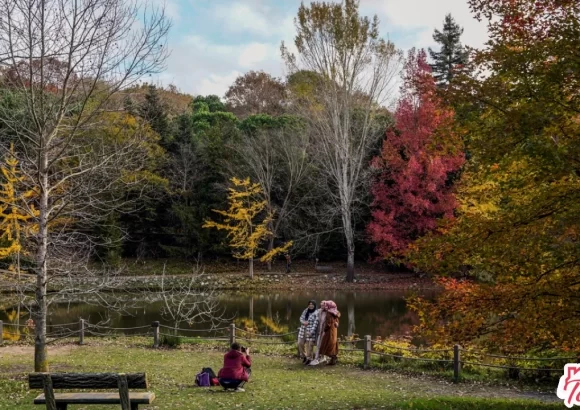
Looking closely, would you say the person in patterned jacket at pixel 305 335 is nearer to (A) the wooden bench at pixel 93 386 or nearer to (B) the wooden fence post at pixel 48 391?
(A) the wooden bench at pixel 93 386

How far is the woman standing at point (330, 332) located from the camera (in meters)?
13.4

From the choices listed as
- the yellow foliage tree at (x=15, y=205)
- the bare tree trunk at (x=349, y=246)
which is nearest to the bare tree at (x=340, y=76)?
the bare tree trunk at (x=349, y=246)

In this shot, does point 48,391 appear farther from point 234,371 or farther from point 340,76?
point 340,76

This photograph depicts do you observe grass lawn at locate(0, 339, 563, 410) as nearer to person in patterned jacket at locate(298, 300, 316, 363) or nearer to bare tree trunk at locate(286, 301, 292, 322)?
person in patterned jacket at locate(298, 300, 316, 363)

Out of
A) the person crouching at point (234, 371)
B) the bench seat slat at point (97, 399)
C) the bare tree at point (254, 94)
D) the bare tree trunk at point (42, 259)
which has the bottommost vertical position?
the person crouching at point (234, 371)

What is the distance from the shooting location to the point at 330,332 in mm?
13453

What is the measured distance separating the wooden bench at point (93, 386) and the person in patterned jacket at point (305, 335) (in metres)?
6.81

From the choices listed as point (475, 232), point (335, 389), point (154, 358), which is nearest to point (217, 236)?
point (154, 358)

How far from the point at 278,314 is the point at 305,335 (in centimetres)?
1127

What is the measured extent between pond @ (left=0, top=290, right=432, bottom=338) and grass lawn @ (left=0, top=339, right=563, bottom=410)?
4649mm

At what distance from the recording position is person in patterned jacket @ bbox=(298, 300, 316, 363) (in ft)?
45.0

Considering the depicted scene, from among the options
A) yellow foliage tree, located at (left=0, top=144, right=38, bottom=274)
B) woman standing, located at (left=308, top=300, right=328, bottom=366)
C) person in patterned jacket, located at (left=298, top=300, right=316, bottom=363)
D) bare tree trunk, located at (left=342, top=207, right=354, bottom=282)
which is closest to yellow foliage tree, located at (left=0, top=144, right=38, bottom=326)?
yellow foliage tree, located at (left=0, top=144, right=38, bottom=274)

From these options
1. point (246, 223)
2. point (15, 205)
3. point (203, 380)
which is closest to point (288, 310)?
point (246, 223)

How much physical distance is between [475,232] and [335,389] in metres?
4.58
